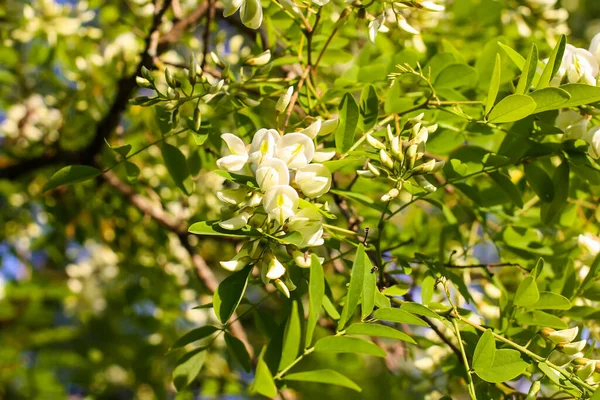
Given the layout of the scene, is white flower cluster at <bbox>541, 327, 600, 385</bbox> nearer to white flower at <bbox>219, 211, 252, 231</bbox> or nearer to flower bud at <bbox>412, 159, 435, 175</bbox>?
flower bud at <bbox>412, 159, 435, 175</bbox>

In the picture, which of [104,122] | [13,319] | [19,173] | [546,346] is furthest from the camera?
[13,319]

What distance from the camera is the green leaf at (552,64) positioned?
1.95 ft

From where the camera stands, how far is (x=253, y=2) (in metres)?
0.60

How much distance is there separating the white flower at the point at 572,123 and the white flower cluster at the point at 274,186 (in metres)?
0.29

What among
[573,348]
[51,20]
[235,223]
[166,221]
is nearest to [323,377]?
[235,223]

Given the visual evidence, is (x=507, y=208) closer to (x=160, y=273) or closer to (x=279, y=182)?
(x=279, y=182)

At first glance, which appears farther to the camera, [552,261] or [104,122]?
[104,122]

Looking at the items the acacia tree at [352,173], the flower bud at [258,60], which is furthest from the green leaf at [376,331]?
the flower bud at [258,60]

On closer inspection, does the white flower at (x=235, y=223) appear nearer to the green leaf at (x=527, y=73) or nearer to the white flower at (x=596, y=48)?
the green leaf at (x=527, y=73)

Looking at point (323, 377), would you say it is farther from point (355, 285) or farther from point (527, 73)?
point (527, 73)

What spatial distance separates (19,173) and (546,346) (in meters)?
1.22

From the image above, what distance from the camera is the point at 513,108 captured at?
597 millimetres

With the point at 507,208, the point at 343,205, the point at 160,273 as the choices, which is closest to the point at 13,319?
the point at 160,273

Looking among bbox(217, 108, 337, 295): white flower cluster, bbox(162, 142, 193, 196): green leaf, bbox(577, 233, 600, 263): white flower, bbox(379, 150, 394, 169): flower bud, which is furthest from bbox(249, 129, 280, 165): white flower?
bbox(577, 233, 600, 263): white flower
